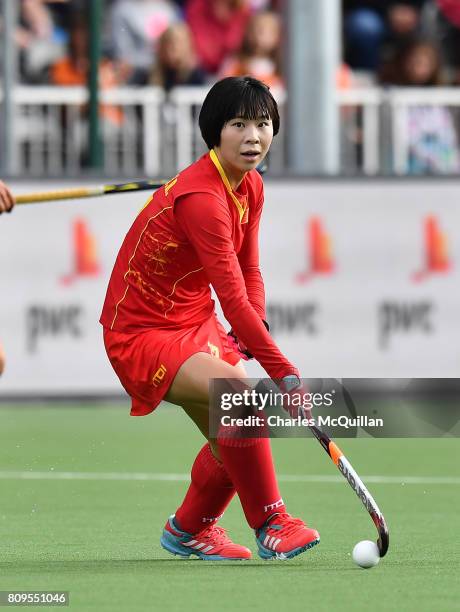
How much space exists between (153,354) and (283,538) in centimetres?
80

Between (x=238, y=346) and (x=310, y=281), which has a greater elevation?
(x=238, y=346)

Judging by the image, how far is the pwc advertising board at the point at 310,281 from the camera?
13.3m

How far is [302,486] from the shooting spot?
9.25 meters

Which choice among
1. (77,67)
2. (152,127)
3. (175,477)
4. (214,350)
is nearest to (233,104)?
(214,350)

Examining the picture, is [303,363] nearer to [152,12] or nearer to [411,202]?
[411,202]

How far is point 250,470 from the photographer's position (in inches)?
258

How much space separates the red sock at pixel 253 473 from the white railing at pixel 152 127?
786 cm

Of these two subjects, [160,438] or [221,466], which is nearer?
[221,466]

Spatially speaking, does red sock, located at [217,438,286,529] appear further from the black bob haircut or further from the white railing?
the white railing

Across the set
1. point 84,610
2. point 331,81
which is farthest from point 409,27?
point 84,610

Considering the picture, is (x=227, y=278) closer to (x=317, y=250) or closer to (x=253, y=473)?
(x=253, y=473)

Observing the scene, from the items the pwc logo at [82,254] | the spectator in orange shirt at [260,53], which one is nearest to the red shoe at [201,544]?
the pwc logo at [82,254]

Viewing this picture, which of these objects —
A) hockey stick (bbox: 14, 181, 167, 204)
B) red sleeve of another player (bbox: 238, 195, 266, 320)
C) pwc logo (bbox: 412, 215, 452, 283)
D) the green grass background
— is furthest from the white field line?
pwc logo (bbox: 412, 215, 452, 283)

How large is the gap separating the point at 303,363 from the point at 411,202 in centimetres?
143
